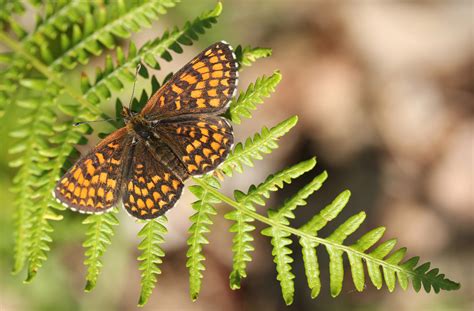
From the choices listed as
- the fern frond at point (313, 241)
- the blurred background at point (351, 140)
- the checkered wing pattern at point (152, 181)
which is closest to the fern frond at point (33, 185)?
the checkered wing pattern at point (152, 181)

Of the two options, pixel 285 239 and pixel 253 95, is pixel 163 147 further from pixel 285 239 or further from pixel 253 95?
pixel 285 239

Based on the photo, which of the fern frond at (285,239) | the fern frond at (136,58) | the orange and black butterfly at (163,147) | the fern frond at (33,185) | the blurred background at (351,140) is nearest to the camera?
the fern frond at (33,185)

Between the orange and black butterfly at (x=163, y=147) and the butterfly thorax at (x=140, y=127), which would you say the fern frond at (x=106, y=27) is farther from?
the butterfly thorax at (x=140, y=127)

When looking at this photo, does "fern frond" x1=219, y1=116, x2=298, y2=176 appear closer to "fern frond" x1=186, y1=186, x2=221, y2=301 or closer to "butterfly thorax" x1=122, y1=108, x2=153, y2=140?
"fern frond" x1=186, y1=186, x2=221, y2=301

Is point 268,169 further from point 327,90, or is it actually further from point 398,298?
point 398,298

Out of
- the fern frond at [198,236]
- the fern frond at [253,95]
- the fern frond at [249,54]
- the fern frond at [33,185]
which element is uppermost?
the fern frond at [249,54]

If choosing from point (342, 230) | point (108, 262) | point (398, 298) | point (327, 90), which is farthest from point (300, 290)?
point (342, 230)
